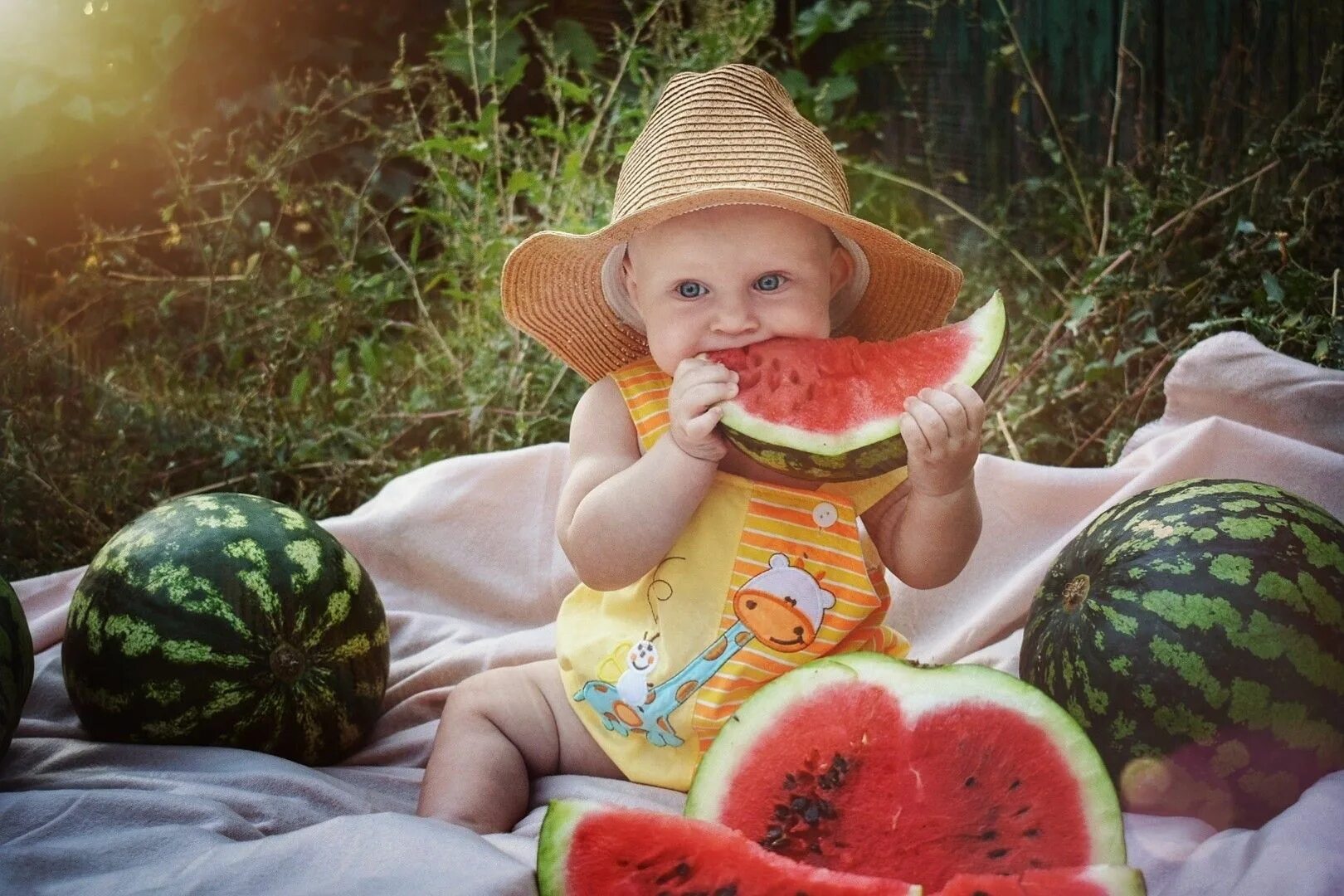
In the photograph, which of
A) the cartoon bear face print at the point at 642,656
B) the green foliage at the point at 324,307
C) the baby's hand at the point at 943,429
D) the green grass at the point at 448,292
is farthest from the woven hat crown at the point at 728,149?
the green foliage at the point at 324,307

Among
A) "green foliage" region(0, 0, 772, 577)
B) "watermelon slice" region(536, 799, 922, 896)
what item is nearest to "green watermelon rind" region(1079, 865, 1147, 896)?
"watermelon slice" region(536, 799, 922, 896)

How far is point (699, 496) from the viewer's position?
90.4 inches

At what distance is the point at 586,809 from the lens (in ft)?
5.87

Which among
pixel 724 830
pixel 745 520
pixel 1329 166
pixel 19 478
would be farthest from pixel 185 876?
pixel 1329 166

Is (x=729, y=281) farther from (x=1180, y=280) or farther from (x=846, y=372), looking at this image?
(x=1180, y=280)

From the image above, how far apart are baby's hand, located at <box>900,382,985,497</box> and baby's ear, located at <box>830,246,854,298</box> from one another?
17.5 inches

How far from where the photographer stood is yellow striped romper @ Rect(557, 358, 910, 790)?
235cm

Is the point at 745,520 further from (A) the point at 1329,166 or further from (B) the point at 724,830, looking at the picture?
(A) the point at 1329,166

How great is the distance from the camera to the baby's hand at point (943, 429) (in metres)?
2.11

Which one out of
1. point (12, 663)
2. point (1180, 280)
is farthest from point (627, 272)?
point (1180, 280)

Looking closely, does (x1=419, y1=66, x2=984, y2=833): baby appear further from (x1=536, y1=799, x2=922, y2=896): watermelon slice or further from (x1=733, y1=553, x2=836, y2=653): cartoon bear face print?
(x1=536, y1=799, x2=922, y2=896): watermelon slice

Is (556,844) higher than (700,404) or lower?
lower

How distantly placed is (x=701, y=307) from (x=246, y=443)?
238cm

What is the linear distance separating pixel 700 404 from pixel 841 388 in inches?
10.6
